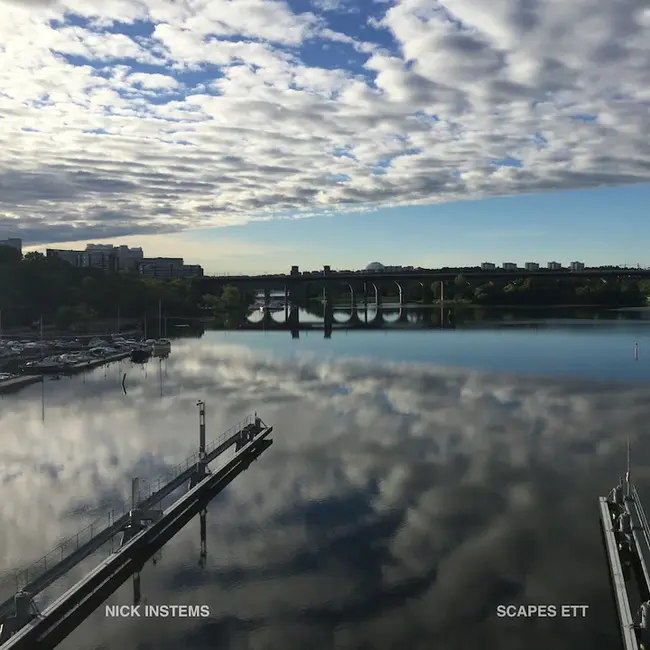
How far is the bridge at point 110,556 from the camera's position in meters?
13.6

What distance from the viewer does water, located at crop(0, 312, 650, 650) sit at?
47.3 ft

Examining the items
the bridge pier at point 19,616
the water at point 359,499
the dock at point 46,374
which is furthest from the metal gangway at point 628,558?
the dock at point 46,374

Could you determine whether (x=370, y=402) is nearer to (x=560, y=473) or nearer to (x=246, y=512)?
(x=560, y=473)

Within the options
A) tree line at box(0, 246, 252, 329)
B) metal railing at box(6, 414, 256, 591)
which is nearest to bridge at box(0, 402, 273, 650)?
metal railing at box(6, 414, 256, 591)

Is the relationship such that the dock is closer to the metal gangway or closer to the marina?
the marina

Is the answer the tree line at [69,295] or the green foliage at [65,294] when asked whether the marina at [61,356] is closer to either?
the green foliage at [65,294]

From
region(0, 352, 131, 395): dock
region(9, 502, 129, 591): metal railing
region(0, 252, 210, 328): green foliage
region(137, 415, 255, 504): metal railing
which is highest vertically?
region(0, 252, 210, 328): green foliage

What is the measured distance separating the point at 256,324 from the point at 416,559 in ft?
279

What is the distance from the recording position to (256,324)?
101 meters

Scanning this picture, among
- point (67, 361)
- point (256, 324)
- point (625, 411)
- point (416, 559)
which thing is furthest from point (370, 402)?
point (256, 324)

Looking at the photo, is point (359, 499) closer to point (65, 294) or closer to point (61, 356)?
point (61, 356)

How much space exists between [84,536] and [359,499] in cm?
782

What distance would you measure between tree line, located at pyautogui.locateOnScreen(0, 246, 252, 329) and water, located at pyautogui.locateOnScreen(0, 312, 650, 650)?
4091 cm

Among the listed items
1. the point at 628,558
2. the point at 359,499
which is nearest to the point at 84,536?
the point at 359,499
